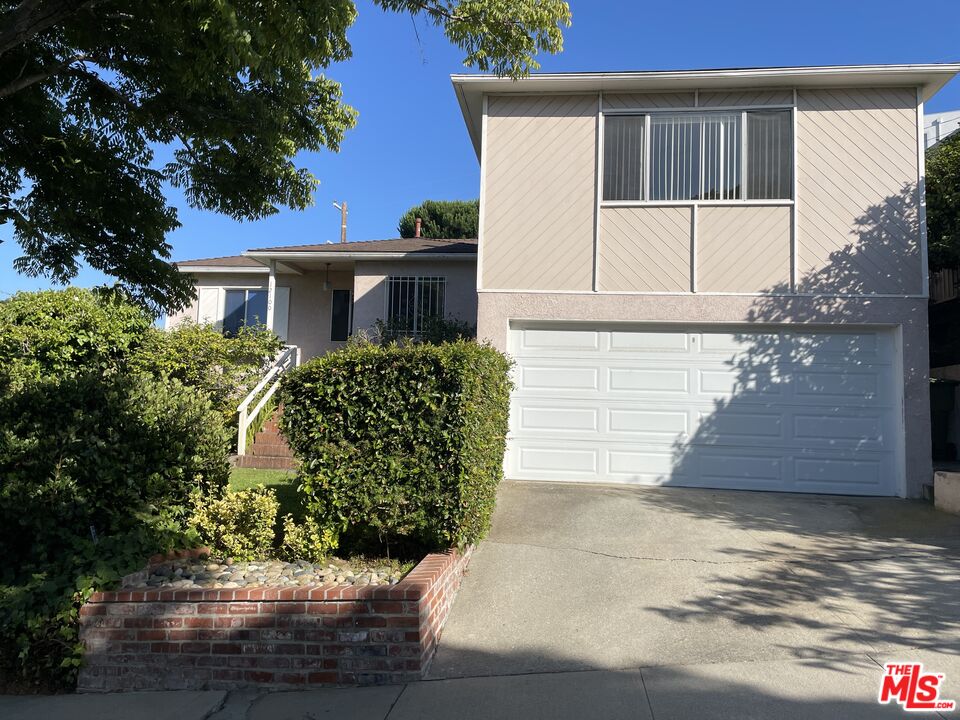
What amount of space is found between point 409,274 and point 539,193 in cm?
438

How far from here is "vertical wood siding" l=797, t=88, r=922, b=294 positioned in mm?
8797

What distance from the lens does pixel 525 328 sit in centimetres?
943

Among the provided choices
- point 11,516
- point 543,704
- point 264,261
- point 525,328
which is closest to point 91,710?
point 11,516

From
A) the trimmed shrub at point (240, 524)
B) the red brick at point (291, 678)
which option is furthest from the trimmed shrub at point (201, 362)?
the red brick at point (291, 678)

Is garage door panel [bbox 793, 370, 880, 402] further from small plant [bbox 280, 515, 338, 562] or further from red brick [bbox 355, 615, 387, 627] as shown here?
red brick [bbox 355, 615, 387, 627]

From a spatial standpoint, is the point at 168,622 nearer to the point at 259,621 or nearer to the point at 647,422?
the point at 259,621

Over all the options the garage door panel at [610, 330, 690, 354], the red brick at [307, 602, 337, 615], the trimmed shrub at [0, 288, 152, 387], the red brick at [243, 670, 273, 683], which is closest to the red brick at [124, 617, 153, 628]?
the red brick at [243, 670, 273, 683]

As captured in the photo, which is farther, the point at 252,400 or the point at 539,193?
the point at 252,400

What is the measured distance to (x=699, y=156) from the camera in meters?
9.37

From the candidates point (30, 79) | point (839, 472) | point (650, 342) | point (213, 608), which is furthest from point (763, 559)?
point (30, 79)

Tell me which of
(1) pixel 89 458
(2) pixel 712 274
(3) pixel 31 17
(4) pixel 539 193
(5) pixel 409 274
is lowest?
(1) pixel 89 458

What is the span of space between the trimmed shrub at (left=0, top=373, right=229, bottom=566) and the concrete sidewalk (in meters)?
1.25

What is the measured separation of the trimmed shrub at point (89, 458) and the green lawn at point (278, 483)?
1.01 metres
